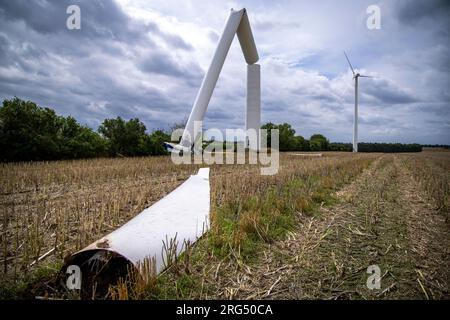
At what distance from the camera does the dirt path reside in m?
2.53

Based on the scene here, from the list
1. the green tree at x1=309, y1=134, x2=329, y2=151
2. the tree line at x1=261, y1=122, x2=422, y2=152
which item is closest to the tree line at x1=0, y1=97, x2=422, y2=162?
the tree line at x1=261, y1=122, x2=422, y2=152

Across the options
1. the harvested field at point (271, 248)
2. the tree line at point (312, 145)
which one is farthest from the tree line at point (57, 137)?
the tree line at point (312, 145)

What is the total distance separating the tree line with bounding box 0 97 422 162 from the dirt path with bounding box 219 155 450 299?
14.1 meters

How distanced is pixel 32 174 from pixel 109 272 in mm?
7917

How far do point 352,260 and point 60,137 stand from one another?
631 inches

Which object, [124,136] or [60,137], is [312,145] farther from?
[60,137]

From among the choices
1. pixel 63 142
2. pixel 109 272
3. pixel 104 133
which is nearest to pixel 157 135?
pixel 104 133

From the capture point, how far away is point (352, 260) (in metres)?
3.17

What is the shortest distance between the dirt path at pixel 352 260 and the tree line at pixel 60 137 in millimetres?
14082

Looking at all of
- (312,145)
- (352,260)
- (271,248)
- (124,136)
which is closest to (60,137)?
(124,136)

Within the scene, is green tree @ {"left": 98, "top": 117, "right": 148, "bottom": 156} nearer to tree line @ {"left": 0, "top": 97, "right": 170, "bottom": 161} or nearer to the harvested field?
tree line @ {"left": 0, "top": 97, "right": 170, "bottom": 161}
